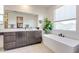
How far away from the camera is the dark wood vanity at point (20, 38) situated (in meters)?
4.32

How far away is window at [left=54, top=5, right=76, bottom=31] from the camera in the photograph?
13.7 feet

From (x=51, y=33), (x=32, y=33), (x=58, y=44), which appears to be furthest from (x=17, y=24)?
(x=58, y=44)

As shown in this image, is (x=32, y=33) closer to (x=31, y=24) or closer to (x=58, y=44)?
(x=31, y=24)

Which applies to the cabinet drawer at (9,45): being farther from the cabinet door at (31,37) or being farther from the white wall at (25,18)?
the white wall at (25,18)

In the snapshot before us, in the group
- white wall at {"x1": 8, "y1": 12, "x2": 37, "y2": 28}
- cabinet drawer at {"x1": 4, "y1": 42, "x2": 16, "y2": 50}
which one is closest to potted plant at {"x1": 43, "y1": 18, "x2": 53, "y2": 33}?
white wall at {"x1": 8, "y1": 12, "x2": 37, "y2": 28}

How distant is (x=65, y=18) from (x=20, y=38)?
2.20 meters

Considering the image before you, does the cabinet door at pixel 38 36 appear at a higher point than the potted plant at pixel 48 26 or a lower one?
lower

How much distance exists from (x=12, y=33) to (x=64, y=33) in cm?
220

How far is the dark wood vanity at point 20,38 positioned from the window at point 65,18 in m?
1.13

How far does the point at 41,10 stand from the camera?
6.02m

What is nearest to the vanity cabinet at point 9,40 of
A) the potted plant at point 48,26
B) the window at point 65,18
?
the potted plant at point 48,26

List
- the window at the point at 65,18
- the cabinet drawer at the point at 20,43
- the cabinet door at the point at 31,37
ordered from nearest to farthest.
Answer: the window at the point at 65,18, the cabinet drawer at the point at 20,43, the cabinet door at the point at 31,37

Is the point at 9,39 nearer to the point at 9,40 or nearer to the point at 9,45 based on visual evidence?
the point at 9,40

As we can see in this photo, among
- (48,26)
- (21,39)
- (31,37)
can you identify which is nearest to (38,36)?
(31,37)
